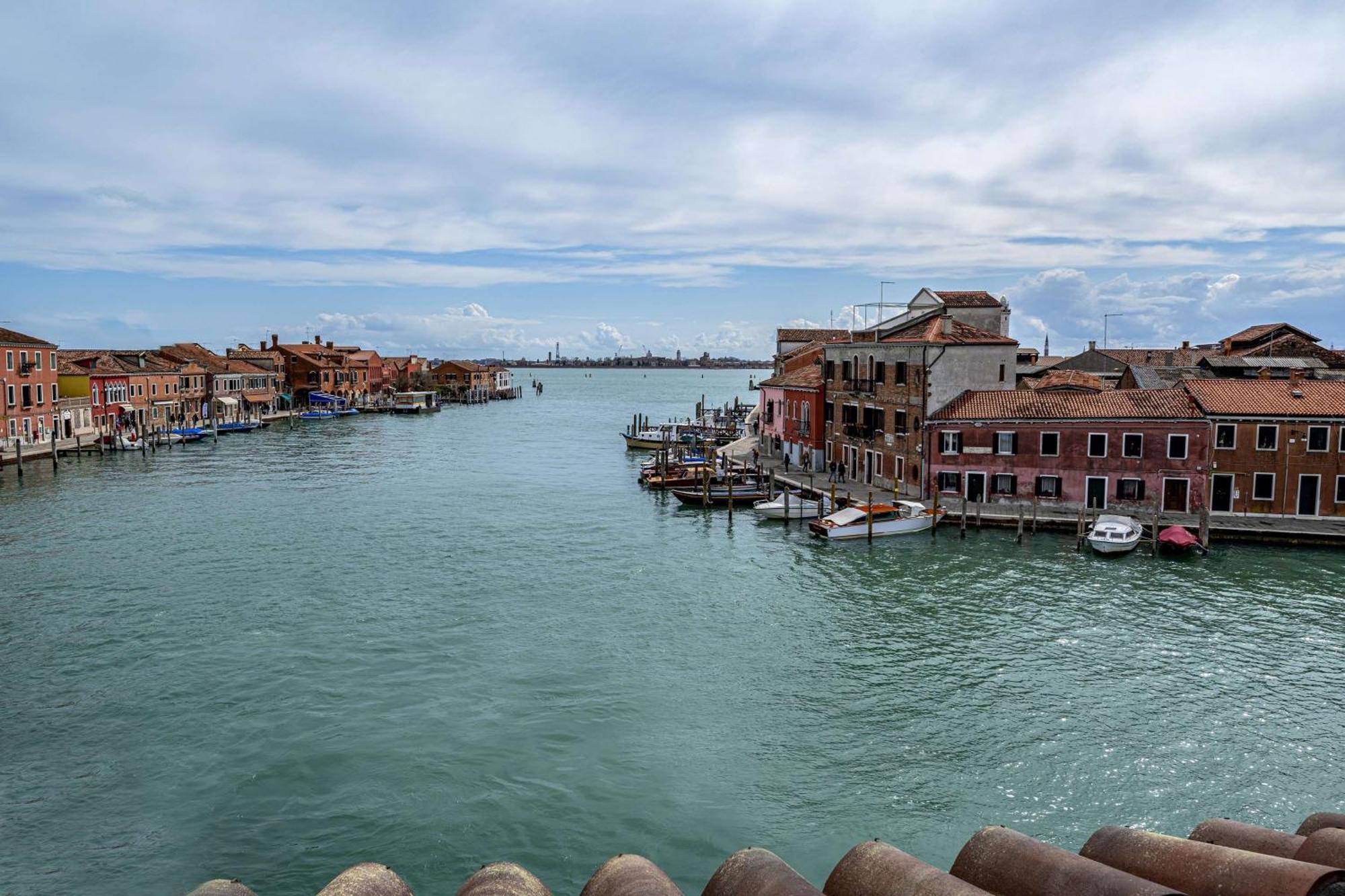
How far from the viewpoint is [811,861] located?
12883mm

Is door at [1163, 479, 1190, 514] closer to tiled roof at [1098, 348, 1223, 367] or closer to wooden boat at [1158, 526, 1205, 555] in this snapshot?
wooden boat at [1158, 526, 1205, 555]

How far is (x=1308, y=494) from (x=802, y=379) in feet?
83.6

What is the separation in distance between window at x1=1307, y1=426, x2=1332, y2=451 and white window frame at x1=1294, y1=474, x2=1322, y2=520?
111 centimetres

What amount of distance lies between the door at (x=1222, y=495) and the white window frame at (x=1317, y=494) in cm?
222

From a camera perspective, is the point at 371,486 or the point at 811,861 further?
the point at 371,486

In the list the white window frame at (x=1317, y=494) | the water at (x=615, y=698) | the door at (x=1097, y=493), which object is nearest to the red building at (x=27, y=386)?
the water at (x=615, y=698)

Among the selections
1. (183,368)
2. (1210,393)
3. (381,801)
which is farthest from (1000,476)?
(183,368)

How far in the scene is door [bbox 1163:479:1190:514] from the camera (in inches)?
1405

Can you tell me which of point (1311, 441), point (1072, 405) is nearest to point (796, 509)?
point (1072, 405)

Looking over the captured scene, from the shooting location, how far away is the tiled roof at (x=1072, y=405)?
35.8m

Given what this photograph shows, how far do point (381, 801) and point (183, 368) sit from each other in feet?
270

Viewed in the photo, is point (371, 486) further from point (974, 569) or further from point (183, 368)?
point (183, 368)

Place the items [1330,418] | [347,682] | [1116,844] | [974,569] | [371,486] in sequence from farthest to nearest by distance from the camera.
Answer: [371,486] → [1330,418] → [974,569] → [347,682] → [1116,844]

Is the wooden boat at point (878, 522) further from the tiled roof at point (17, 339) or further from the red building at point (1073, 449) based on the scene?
the tiled roof at point (17, 339)
